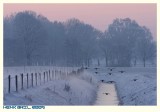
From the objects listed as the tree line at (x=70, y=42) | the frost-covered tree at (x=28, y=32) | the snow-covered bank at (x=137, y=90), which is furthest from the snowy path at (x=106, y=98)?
the frost-covered tree at (x=28, y=32)

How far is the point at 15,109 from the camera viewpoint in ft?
41.8

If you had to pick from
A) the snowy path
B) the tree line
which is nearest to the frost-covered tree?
the tree line

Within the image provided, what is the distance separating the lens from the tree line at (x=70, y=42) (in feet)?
271

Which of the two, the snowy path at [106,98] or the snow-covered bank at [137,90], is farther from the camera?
the snowy path at [106,98]

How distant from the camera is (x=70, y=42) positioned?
3770 inches

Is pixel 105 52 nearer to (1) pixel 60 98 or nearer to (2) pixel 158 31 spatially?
(1) pixel 60 98

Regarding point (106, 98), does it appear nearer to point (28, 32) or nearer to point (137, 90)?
point (137, 90)

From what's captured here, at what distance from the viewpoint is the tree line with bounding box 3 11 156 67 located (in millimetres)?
82750

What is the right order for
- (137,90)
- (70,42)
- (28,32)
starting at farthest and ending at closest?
(70,42), (28,32), (137,90)

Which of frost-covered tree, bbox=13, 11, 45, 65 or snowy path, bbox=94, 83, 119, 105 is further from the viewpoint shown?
frost-covered tree, bbox=13, 11, 45, 65

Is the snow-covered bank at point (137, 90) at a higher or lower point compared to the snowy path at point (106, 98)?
higher

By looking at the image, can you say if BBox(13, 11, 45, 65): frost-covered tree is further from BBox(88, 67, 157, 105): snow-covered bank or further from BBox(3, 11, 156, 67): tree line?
BBox(88, 67, 157, 105): snow-covered bank

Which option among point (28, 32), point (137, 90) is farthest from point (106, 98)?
point (28, 32)

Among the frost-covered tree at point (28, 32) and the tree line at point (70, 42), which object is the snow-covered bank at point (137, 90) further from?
the tree line at point (70, 42)
